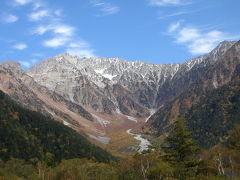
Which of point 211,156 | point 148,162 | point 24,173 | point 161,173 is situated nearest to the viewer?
point 161,173

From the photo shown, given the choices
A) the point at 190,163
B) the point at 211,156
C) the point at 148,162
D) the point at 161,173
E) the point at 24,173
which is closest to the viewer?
the point at 190,163

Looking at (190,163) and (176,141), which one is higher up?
(176,141)

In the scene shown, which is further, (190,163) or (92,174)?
(92,174)

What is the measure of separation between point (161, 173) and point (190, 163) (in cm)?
1234

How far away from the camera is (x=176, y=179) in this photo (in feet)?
300

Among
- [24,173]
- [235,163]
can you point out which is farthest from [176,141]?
[24,173]

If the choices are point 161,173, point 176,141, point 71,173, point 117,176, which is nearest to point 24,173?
point 71,173

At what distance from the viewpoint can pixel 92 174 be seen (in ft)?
359

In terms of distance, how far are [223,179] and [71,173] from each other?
45.1 meters

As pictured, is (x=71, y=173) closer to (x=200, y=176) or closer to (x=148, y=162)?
(x=148, y=162)

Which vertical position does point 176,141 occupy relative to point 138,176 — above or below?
above

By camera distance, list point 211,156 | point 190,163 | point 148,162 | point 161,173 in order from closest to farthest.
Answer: point 190,163 → point 161,173 → point 148,162 → point 211,156

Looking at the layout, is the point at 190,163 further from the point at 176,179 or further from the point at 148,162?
the point at 148,162

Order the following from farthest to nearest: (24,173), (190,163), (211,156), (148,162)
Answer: (24,173) → (211,156) → (148,162) → (190,163)
